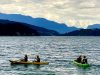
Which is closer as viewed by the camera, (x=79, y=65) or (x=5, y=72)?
(x=5, y=72)

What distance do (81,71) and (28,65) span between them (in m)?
13.5

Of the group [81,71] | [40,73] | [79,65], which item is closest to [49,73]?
[40,73]

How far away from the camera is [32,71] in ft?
235

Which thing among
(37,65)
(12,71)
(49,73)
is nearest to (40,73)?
(49,73)

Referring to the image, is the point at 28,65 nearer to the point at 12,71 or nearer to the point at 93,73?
the point at 12,71

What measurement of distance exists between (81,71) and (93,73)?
3675 millimetres

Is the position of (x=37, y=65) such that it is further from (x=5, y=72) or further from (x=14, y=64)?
(x=5, y=72)

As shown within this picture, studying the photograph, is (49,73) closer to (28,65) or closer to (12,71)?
(12,71)

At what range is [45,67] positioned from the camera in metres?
78.7

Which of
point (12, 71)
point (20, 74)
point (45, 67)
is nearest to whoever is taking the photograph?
point (20, 74)

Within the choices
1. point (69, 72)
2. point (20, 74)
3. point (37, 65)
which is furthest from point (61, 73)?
point (37, 65)

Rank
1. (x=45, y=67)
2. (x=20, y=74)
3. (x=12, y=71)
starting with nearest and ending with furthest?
(x=20, y=74) → (x=12, y=71) → (x=45, y=67)

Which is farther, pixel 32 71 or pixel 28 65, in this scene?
pixel 28 65

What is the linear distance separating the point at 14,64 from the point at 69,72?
1621 centimetres
